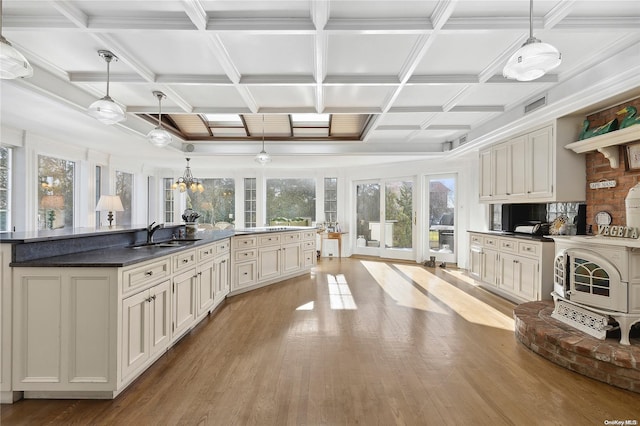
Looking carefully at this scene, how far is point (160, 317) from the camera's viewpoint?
8.42 feet

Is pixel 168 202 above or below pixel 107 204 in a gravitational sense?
above

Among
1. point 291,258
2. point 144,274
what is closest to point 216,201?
point 291,258

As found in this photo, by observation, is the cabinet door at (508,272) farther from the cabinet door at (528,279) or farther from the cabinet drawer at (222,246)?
the cabinet drawer at (222,246)

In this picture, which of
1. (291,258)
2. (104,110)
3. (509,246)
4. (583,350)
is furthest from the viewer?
(291,258)

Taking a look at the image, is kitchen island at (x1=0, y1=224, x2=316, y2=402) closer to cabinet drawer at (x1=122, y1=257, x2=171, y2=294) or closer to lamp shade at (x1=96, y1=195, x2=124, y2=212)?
cabinet drawer at (x1=122, y1=257, x2=171, y2=294)

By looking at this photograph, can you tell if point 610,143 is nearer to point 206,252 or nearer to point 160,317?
point 206,252

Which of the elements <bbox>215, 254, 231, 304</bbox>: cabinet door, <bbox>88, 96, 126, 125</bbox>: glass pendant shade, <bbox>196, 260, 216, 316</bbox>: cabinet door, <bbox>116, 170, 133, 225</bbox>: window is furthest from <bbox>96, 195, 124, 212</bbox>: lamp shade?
<bbox>88, 96, 126, 125</bbox>: glass pendant shade

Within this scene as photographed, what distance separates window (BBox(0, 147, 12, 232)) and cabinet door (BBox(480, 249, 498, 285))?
706 cm

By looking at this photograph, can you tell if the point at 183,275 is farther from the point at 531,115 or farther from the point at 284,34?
the point at 531,115

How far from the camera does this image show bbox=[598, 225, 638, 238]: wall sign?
8.84 ft

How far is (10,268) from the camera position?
6.72 feet

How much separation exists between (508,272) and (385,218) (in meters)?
3.90

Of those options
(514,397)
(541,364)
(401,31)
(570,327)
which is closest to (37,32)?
(401,31)

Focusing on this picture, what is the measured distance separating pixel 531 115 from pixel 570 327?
2532 mm
